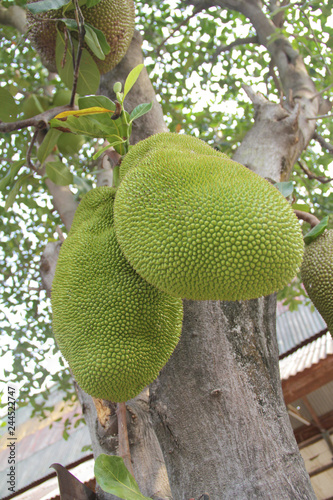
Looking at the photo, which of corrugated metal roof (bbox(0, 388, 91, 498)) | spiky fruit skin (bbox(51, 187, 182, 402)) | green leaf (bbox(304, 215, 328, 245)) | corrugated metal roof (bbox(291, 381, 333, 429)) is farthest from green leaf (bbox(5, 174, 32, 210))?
corrugated metal roof (bbox(291, 381, 333, 429))

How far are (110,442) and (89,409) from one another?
0.14 meters

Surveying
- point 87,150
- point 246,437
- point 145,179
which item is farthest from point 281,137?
point 87,150

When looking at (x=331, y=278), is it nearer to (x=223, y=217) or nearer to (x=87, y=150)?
(x=223, y=217)

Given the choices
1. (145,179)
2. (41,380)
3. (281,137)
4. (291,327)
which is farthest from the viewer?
(291,327)

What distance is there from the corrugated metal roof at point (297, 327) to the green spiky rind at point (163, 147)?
4.38 m

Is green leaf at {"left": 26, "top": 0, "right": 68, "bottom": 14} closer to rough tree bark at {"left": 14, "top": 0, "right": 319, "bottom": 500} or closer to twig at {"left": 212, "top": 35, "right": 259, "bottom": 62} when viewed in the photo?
rough tree bark at {"left": 14, "top": 0, "right": 319, "bottom": 500}

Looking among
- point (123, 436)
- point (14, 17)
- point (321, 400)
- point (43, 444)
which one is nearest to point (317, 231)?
point (123, 436)

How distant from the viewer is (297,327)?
537cm

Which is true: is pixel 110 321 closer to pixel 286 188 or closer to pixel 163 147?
pixel 163 147

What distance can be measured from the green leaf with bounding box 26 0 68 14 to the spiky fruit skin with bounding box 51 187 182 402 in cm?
54

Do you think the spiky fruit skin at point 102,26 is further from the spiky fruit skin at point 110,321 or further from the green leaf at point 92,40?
the spiky fruit skin at point 110,321

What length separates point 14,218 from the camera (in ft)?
9.48

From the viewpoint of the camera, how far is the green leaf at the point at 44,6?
0.91 m

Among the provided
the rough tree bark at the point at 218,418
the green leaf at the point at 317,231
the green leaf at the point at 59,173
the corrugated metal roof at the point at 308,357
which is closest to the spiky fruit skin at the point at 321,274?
the green leaf at the point at 317,231
